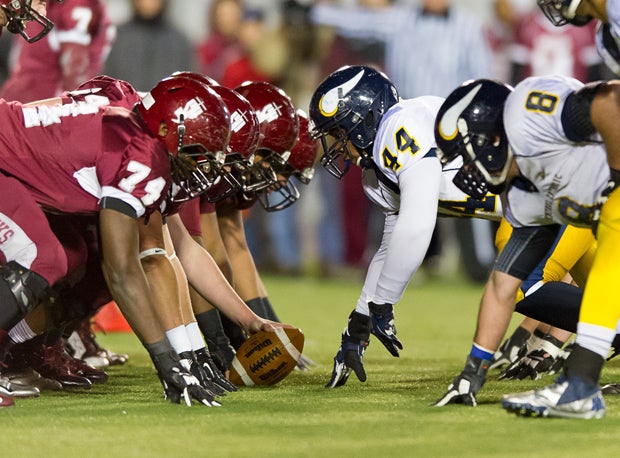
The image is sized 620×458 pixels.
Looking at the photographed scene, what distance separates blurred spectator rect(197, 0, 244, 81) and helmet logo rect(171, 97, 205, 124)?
724 centimetres

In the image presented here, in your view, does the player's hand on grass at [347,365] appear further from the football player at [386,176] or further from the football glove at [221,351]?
the football glove at [221,351]

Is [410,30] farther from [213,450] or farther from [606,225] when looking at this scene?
[213,450]

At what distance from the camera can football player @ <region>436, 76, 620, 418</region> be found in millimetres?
4598

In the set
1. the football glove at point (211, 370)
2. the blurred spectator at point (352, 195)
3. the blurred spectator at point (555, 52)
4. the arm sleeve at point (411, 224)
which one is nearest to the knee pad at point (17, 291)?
the football glove at point (211, 370)

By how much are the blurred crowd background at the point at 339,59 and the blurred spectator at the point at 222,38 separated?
0.5 inches

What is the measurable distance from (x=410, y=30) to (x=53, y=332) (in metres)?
6.33

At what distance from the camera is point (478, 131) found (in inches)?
190

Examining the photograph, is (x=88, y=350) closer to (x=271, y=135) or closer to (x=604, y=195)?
(x=271, y=135)

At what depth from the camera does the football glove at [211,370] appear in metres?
5.46

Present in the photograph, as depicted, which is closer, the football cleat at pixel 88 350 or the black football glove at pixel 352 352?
the black football glove at pixel 352 352

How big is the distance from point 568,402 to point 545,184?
825mm

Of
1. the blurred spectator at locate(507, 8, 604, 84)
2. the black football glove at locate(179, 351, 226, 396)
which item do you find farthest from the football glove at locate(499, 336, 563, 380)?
the blurred spectator at locate(507, 8, 604, 84)

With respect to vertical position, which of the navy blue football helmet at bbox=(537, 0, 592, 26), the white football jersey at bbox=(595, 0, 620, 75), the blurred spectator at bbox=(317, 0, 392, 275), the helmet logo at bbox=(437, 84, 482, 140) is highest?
the navy blue football helmet at bbox=(537, 0, 592, 26)

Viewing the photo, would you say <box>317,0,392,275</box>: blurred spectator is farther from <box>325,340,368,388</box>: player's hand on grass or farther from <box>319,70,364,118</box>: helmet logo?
<box>325,340,368,388</box>: player's hand on grass
